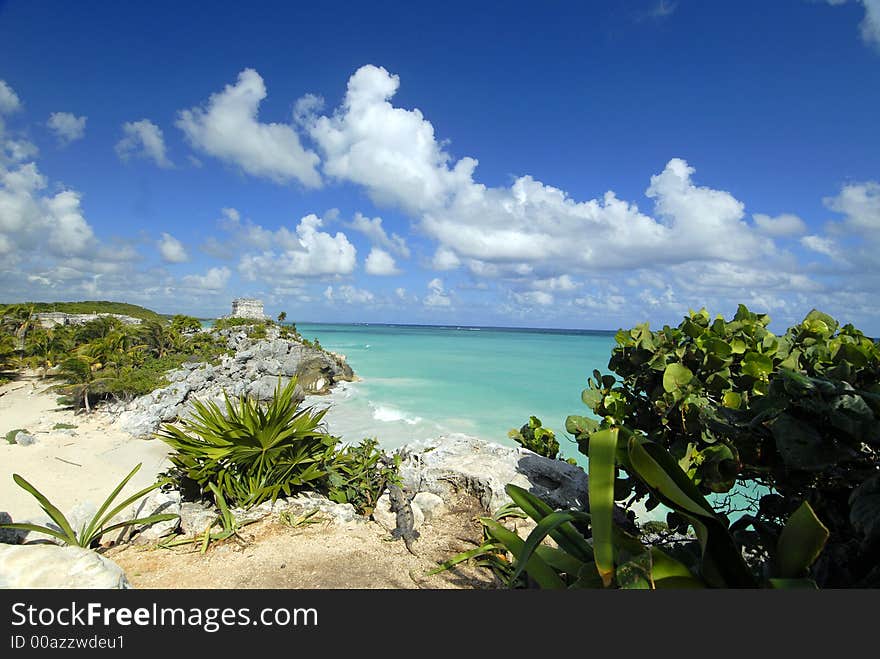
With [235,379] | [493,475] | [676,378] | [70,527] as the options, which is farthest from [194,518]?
[235,379]

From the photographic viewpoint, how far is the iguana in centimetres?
352

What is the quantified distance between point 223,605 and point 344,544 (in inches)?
92.9

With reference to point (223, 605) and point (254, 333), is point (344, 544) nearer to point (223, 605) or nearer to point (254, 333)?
point (223, 605)

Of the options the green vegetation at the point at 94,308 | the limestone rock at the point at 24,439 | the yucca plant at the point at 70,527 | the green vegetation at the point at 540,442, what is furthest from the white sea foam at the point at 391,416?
the green vegetation at the point at 94,308

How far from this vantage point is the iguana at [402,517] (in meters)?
3.52

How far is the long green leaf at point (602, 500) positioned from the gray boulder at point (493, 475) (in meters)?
2.94

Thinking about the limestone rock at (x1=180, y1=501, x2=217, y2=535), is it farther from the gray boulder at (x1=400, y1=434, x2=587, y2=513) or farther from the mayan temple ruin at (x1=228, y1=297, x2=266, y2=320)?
the mayan temple ruin at (x1=228, y1=297, x2=266, y2=320)

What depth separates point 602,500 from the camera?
1276 mm

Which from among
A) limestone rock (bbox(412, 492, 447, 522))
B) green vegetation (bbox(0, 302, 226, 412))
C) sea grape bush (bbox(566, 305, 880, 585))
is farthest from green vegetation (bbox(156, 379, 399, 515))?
green vegetation (bbox(0, 302, 226, 412))

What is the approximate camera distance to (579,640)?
1.12 m

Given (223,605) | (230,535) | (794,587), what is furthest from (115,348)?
(794,587)

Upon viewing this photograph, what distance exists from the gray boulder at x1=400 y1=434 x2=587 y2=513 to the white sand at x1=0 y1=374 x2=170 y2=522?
4.87 m

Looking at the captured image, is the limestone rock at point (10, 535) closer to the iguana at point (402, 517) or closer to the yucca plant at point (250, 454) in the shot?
the yucca plant at point (250, 454)

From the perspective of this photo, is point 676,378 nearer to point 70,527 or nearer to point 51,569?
point 51,569
